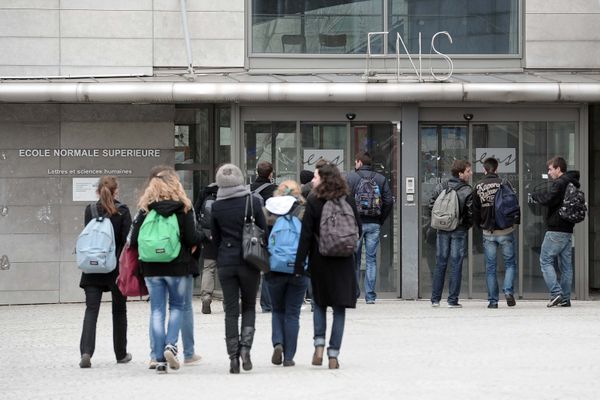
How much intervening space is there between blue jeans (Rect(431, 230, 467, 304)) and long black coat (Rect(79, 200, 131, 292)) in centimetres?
601

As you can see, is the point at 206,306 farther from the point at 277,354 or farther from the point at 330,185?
the point at 330,185

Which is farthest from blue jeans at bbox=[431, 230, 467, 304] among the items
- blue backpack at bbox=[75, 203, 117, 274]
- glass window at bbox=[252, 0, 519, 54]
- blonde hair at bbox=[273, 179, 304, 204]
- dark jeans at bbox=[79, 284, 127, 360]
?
blue backpack at bbox=[75, 203, 117, 274]

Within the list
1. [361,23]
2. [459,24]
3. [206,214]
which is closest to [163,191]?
[206,214]

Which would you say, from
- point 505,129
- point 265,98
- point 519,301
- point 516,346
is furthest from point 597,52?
point 516,346

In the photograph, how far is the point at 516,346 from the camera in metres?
12.6

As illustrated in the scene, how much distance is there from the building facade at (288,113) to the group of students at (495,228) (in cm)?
142

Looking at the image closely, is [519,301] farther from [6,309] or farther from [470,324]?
[6,309]

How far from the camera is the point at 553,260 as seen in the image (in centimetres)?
1711

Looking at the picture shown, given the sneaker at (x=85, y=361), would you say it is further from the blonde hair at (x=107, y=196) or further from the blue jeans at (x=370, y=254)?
the blue jeans at (x=370, y=254)

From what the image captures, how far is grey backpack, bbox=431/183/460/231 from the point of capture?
1670 cm

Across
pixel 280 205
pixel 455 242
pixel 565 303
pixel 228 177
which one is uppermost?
pixel 228 177

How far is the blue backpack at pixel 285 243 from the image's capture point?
11.2m

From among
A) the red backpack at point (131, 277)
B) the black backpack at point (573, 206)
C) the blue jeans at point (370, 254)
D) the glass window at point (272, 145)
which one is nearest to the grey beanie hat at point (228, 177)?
the red backpack at point (131, 277)

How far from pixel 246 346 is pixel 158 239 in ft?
3.82
